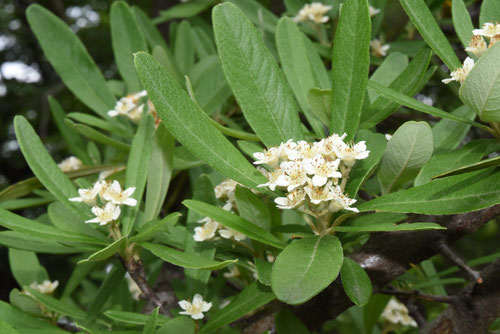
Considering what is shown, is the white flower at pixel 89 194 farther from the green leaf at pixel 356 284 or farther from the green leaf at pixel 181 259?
the green leaf at pixel 356 284

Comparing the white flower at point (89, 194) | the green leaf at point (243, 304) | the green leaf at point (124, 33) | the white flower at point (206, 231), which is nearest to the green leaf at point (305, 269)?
the green leaf at point (243, 304)

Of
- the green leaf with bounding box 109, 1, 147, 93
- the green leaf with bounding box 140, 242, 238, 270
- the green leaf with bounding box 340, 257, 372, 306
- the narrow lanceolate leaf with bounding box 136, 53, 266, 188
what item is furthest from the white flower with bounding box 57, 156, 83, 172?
the green leaf with bounding box 340, 257, 372, 306

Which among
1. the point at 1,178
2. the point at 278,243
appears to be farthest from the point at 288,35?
the point at 1,178

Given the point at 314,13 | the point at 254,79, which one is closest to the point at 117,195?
the point at 254,79

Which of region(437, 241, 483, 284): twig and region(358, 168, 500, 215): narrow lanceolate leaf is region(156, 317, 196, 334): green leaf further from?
region(437, 241, 483, 284): twig

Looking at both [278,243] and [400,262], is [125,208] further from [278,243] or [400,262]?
[400,262]

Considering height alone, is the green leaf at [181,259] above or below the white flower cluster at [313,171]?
below
